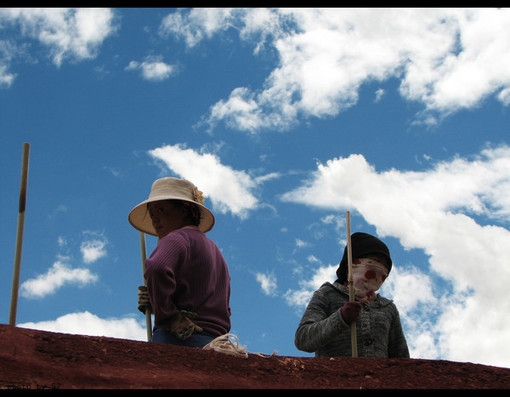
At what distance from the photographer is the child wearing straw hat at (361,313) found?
643 cm

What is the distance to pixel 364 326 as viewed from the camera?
6672mm

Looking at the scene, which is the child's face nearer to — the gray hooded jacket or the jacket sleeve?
the gray hooded jacket

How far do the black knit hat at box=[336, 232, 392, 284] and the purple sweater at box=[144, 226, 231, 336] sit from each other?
142cm

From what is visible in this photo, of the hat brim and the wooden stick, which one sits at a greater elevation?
the hat brim

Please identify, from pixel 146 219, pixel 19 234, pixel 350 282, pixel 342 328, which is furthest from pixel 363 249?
pixel 19 234

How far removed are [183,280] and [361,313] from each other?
71.2 inches

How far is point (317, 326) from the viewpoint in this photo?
250 inches

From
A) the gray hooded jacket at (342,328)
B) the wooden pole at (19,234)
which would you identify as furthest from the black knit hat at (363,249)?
the wooden pole at (19,234)

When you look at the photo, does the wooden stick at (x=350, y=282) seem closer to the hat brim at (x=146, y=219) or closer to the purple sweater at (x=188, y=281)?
the purple sweater at (x=188, y=281)

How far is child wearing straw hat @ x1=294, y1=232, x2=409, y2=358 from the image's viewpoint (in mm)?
6426

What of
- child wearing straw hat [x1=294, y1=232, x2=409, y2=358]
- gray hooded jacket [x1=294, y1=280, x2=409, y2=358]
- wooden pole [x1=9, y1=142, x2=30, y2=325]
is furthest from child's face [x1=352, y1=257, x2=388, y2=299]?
wooden pole [x1=9, y1=142, x2=30, y2=325]
